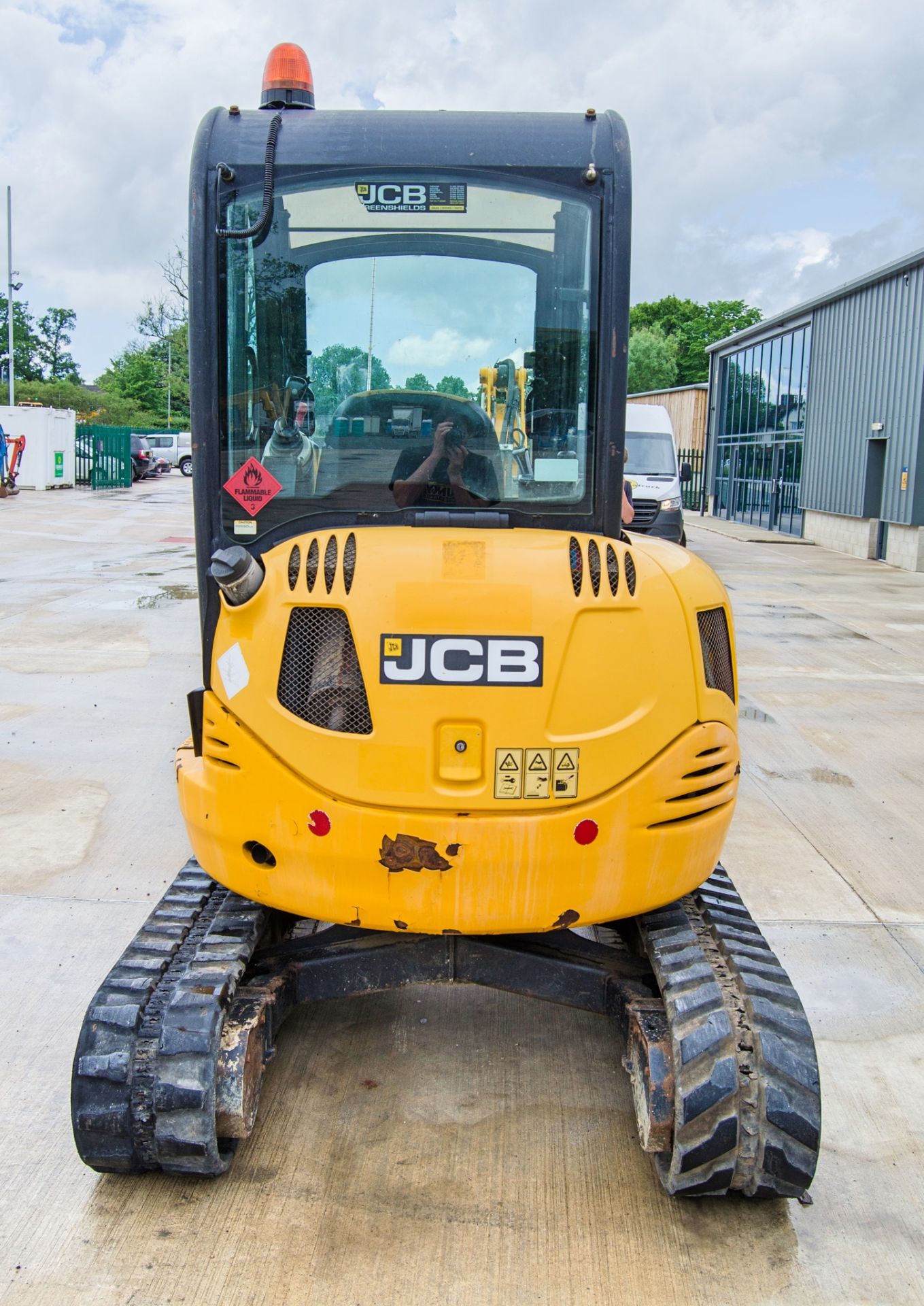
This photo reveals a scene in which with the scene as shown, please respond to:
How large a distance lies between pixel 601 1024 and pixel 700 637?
5.75ft

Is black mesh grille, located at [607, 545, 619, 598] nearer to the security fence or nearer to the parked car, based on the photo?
the security fence

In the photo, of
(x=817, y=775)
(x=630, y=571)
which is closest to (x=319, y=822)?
(x=630, y=571)

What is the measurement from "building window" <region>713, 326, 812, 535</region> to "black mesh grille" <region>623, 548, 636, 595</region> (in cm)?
2571

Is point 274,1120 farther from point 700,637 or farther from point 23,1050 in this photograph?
point 700,637

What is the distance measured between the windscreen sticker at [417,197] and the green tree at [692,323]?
8332 centimetres

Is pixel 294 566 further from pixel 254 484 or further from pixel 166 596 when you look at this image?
pixel 166 596

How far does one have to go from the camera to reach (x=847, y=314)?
81.5 feet

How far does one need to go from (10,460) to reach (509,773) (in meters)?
32.5

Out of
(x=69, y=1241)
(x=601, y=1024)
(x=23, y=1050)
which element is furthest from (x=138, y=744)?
(x=69, y=1241)

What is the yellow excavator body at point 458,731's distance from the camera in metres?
3.12

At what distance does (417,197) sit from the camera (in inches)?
141

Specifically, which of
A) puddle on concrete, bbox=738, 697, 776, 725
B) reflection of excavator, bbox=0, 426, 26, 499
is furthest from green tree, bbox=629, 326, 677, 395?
puddle on concrete, bbox=738, 697, 776, 725

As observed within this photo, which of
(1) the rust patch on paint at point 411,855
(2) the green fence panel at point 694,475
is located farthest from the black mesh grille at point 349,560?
(2) the green fence panel at point 694,475

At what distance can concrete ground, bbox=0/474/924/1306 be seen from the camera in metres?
3.10
